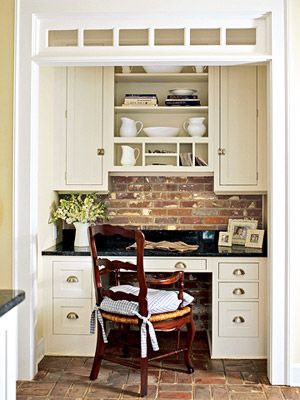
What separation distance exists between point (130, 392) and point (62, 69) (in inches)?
97.8

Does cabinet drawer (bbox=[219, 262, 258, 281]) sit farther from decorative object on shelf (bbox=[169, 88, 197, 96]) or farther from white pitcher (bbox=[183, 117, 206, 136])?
decorative object on shelf (bbox=[169, 88, 197, 96])

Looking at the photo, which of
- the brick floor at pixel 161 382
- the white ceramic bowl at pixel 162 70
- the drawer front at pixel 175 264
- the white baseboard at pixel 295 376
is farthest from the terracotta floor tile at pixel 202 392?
the white ceramic bowl at pixel 162 70

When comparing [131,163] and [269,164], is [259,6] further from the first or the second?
[131,163]

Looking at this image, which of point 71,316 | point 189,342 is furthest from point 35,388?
point 189,342

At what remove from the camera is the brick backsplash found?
4305 mm

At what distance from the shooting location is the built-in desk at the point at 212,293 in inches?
144

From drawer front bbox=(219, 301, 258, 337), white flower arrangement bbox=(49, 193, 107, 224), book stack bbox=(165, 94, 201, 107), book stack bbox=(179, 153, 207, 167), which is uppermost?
book stack bbox=(165, 94, 201, 107)

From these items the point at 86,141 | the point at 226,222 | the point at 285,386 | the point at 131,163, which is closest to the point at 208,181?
the point at 226,222

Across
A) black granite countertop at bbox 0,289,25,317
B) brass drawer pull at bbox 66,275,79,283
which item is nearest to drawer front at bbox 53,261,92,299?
brass drawer pull at bbox 66,275,79,283

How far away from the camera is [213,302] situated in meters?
3.68

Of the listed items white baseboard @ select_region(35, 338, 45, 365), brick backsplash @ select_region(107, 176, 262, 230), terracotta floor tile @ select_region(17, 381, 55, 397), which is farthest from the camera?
brick backsplash @ select_region(107, 176, 262, 230)

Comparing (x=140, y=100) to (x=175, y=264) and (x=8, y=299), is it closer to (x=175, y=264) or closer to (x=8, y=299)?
(x=175, y=264)

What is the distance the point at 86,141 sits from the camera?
160 inches

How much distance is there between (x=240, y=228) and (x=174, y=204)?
23.9 inches
